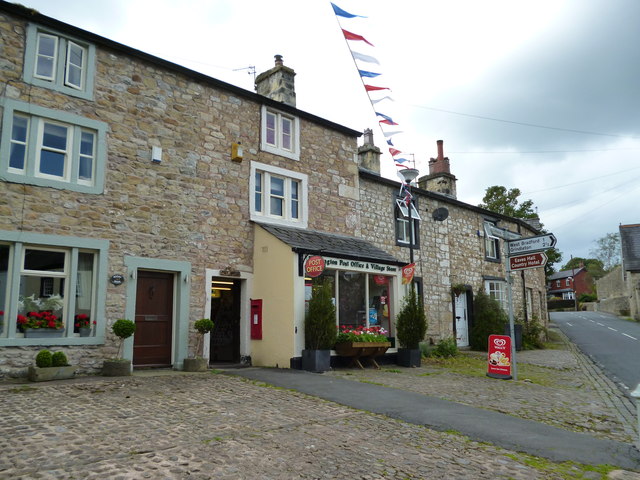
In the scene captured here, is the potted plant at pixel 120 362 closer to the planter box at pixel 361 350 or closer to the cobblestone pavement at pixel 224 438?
the cobblestone pavement at pixel 224 438

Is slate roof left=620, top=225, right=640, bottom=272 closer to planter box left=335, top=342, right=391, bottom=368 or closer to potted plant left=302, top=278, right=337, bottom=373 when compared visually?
planter box left=335, top=342, right=391, bottom=368

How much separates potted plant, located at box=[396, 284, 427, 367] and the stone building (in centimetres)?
53

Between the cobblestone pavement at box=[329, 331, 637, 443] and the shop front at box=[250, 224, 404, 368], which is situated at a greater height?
the shop front at box=[250, 224, 404, 368]

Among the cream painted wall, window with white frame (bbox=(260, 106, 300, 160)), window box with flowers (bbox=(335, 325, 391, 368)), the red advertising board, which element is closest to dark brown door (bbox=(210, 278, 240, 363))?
the cream painted wall

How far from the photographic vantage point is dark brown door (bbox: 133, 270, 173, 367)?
1051cm

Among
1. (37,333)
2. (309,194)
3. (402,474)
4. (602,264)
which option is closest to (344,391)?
(402,474)

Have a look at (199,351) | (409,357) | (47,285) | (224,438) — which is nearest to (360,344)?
(409,357)

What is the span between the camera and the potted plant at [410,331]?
12812 millimetres

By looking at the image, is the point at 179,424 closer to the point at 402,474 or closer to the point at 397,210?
the point at 402,474

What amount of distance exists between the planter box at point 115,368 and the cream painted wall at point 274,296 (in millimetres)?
3220

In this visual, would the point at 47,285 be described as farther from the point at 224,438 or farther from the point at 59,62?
the point at 224,438

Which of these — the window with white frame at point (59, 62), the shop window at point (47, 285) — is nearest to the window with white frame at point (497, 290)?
the shop window at point (47, 285)

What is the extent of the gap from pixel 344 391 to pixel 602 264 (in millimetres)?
77417

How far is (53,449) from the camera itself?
4.76 metres
